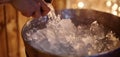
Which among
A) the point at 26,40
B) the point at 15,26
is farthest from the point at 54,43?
the point at 15,26

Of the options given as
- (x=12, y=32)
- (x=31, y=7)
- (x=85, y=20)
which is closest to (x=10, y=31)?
(x=12, y=32)

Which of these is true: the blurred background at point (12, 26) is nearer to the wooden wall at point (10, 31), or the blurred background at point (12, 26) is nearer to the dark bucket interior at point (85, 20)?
the wooden wall at point (10, 31)

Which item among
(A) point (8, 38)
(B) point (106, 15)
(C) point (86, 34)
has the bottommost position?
(A) point (8, 38)

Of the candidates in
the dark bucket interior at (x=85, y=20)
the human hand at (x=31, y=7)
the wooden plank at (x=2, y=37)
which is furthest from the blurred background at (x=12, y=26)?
the human hand at (x=31, y=7)

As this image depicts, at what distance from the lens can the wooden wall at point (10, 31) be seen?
193 centimetres

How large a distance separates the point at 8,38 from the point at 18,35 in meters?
0.11

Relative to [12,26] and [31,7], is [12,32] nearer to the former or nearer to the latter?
[12,26]

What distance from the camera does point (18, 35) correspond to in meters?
2.10

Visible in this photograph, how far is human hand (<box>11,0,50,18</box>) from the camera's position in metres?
1.23

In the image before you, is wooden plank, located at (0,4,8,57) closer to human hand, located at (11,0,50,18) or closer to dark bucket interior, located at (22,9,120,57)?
dark bucket interior, located at (22,9,120,57)

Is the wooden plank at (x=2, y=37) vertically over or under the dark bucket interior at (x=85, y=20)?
under

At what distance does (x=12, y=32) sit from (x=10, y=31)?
1.0 inches

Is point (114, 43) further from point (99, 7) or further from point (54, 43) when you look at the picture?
point (99, 7)

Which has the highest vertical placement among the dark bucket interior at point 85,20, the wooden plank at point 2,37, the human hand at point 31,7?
the human hand at point 31,7
